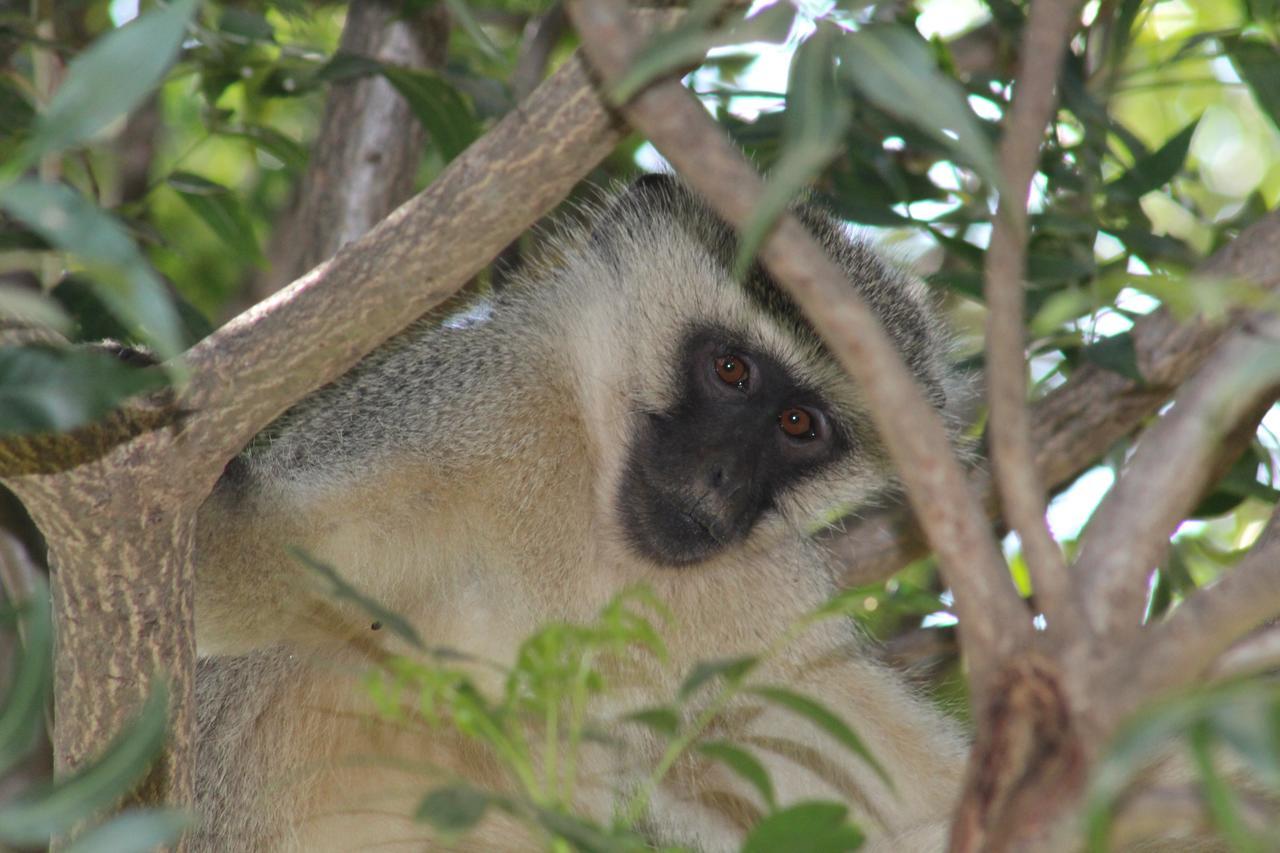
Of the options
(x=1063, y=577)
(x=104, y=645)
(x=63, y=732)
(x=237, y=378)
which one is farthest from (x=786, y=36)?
(x=63, y=732)

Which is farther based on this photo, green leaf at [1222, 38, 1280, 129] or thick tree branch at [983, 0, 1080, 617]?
green leaf at [1222, 38, 1280, 129]

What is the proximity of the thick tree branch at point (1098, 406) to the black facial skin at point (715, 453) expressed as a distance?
52cm

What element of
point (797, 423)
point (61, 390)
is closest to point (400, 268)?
point (61, 390)

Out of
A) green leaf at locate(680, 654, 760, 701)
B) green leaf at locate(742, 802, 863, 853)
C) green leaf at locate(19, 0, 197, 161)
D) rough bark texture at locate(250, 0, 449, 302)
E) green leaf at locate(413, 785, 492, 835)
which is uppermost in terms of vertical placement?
rough bark texture at locate(250, 0, 449, 302)

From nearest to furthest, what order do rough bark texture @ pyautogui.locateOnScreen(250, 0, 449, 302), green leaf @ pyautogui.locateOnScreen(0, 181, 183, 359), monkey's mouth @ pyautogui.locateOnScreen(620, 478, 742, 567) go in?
green leaf @ pyautogui.locateOnScreen(0, 181, 183, 359) < monkey's mouth @ pyautogui.locateOnScreen(620, 478, 742, 567) < rough bark texture @ pyautogui.locateOnScreen(250, 0, 449, 302)

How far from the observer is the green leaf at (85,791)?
3.45 feet

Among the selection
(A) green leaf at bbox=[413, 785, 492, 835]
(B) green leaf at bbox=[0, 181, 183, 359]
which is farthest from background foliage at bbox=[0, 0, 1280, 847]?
(A) green leaf at bbox=[413, 785, 492, 835]

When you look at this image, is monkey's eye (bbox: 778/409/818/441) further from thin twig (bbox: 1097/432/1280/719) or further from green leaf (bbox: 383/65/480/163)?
thin twig (bbox: 1097/432/1280/719)

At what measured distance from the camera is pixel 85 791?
111 centimetres

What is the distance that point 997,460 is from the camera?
1.21 meters

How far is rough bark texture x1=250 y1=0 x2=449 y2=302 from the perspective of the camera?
356cm

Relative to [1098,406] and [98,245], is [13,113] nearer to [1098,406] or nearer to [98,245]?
[98,245]

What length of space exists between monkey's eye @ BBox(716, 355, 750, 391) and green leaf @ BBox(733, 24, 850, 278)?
1.57 m

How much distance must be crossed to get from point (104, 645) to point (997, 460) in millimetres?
1294
